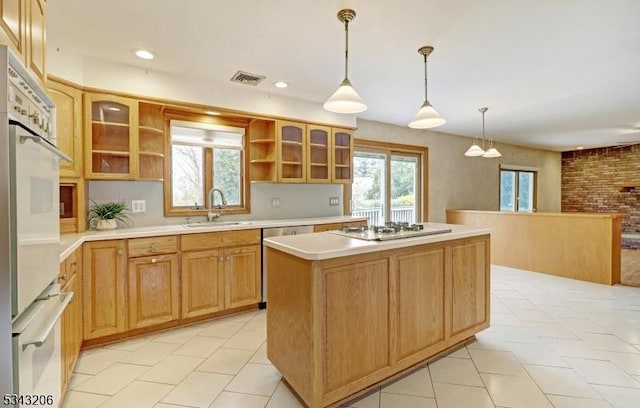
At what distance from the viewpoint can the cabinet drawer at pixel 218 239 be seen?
2885 millimetres

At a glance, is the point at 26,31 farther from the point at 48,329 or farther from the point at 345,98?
the point at 345,98

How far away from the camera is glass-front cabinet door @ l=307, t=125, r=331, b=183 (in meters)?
4.04

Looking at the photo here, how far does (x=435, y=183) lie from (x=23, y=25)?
580cm

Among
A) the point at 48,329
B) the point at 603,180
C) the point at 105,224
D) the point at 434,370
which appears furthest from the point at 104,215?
the point at 603,180

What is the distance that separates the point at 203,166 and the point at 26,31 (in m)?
2.16

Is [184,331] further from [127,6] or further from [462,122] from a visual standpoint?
[462,122]

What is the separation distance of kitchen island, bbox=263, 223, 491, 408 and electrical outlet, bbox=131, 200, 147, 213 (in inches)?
72.0

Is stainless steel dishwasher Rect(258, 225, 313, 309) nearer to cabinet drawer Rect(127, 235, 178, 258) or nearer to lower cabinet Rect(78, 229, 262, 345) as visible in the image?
lower cabinet Rect(78, 229, 262, 345)

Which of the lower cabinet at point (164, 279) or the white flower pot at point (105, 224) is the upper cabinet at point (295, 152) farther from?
the white flower pot at point (105, 224)

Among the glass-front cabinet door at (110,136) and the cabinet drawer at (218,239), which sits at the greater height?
the glass-front cabinet door at (110,136)

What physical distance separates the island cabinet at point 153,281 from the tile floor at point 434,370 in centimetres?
19

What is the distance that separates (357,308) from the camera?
1828mm

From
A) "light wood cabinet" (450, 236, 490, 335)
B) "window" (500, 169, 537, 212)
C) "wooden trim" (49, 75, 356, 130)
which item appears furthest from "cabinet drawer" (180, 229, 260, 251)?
"window" (500, 169, 537, 212)

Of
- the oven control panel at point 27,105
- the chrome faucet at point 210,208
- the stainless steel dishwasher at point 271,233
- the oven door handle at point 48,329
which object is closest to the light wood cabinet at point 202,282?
the stainless steel dishwasher at point 271,233
